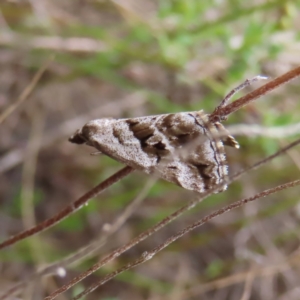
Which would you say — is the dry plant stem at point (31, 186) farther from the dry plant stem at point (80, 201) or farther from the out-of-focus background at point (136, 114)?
A: the dry plant stem at point (80, 201)

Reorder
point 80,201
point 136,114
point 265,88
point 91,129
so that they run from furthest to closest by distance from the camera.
Answer: point 136,114 → point 91,129 → point 80,201 → point 265,88

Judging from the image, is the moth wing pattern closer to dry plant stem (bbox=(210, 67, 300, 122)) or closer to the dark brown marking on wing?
the dark brown marking on wing

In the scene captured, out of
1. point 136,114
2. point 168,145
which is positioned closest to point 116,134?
point 168,145

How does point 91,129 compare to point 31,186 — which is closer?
point 91,129

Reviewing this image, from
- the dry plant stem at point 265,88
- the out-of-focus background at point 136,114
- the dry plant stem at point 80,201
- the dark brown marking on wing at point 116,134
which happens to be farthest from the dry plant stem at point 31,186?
the dry plant stem at point 265,88

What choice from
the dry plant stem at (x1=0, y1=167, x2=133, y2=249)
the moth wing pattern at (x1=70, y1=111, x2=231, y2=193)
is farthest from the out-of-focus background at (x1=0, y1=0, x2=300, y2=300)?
the dry plant stem at (x1=0, y1=167, x2=133, y2=249)

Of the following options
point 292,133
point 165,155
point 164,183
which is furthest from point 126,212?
point 164,183

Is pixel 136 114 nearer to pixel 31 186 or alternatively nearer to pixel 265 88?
pixel 31 186

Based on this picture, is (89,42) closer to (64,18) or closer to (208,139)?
(64,18)
